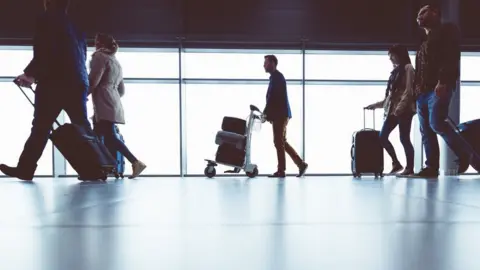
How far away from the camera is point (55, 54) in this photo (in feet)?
10.4

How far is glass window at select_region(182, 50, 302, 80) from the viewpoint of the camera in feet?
22.2

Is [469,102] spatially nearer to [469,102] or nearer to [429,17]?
[469,102]

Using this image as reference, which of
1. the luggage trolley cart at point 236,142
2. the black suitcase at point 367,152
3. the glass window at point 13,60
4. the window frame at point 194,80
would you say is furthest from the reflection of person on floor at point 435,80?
the glass window at point 13,60

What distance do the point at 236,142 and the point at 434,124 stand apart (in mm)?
2344

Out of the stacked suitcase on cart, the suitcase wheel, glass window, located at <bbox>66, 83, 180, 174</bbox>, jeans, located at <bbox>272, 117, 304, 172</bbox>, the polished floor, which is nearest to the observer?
the polished floor

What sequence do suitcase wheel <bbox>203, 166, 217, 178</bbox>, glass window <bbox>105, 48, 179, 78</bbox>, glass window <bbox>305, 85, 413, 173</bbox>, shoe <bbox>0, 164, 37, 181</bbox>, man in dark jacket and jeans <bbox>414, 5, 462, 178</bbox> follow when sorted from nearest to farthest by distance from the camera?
shoe <bbox>0, 164, 37, 181</bbox> → man in dark jacket and jeans <bbox>414, 5, 462, 178</bbox> → suitcase wheel <bbox>203, 166, 217, 178</bbox> → glass window <bbox>105, 48, 179, 78</bbox> → glass window <bbox>305, 85, 413, 173</bbox>

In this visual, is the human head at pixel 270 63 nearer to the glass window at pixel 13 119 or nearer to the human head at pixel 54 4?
the human head at pixel 54 4

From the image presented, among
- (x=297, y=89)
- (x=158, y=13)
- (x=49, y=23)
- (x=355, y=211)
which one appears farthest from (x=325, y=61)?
(x=355, y=211)

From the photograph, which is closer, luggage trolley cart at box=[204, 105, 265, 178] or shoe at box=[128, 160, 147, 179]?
shoe at box=[128, 160, 147, 179]

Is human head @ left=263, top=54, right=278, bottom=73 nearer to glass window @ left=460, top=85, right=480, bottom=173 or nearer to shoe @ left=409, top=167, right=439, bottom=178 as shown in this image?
shoe @ left=409, top=167, right=439, bottom=178

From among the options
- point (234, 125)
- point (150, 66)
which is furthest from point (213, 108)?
point (234, 125)

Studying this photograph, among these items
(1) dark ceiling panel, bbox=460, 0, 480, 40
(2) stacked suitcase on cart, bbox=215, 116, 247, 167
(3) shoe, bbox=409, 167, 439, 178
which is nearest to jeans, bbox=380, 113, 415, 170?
(3) shoe, bbox=409, 167, 439, 178

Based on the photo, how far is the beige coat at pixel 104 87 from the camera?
369cm

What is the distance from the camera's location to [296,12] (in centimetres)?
711
